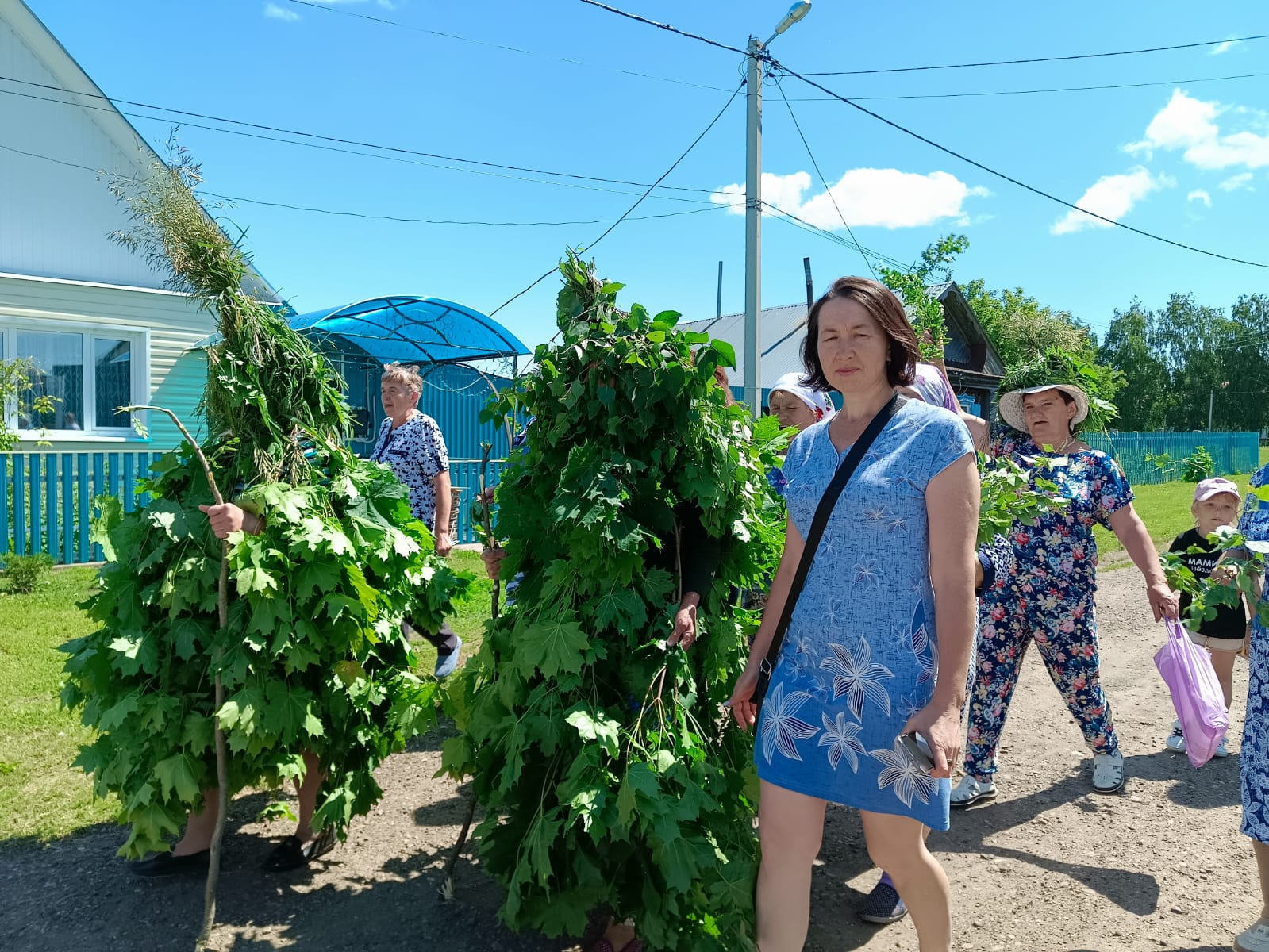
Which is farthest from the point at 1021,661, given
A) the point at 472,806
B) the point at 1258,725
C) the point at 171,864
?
the point at 171,864

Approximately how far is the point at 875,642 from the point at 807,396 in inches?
80.2

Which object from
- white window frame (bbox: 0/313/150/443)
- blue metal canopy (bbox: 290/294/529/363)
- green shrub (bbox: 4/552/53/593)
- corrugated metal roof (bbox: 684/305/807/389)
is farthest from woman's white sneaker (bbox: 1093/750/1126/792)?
corrugated metal roof (bbox: 684/305/807/389)

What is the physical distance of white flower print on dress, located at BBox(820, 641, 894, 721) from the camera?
2.12 m

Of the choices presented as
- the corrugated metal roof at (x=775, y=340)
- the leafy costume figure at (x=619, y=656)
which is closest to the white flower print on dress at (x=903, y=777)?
the leafy costume figure at (x=619, y=656)

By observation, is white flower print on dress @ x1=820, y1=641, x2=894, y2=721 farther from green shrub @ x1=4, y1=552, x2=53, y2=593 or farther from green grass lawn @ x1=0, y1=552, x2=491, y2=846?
green shrub @ x1=4, y1=552, x2=53, y2=593

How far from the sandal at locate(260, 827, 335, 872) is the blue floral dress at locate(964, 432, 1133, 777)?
2977mm

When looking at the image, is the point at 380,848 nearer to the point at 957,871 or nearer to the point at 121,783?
the point at 121,783

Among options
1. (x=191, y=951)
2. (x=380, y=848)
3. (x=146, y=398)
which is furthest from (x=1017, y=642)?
(x=146, y=398)

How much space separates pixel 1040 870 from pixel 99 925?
355 centimetres

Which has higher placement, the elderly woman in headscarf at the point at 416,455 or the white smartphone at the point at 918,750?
the elderly woman in headscarf at the point at 416,455

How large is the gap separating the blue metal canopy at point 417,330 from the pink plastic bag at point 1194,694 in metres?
8.59

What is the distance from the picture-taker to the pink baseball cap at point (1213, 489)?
5074mm

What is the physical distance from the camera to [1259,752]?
2934mm

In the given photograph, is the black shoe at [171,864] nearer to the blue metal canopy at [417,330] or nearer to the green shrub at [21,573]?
the green shrub at [21,573]
